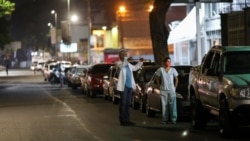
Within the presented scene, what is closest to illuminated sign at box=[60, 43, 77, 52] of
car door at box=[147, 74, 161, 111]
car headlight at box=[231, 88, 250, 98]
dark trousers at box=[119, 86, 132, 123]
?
car door at box=[147, 74, 161, 111]

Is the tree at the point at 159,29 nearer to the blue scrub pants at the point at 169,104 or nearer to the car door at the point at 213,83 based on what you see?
the blue scrub pants at the point at 169,104

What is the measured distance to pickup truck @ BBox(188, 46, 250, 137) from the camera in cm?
1226

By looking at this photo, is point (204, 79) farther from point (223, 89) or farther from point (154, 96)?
point (154, 96)

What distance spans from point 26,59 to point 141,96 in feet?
424

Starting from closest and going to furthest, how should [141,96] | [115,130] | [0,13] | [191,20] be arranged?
[115,130] → [141,96] → [191,20] → [0,13]

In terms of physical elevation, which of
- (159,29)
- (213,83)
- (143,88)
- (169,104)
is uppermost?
(159,29)

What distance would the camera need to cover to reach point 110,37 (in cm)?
6725

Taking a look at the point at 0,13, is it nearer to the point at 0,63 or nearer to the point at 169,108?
the point at 169,108

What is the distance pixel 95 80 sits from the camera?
29.2 meters

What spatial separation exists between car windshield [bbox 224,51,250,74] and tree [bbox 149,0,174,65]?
11956 mm

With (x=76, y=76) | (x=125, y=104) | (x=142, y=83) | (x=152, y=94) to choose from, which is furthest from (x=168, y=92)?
(x=76, y=76)

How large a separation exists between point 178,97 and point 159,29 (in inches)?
365

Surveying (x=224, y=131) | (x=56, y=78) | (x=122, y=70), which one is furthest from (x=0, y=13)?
(x=224, y=131)

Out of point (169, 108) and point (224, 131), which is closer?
point (224, 131)
